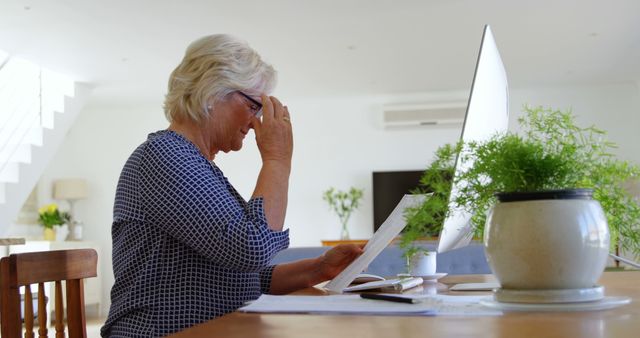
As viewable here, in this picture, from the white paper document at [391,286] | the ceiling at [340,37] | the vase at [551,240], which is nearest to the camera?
the vase at [551,240]

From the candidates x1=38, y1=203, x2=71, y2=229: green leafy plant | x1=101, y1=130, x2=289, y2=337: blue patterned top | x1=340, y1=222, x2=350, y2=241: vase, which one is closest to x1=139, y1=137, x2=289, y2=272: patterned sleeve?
x1=101, y1=130, x2=289, y2=337: blue patterned top

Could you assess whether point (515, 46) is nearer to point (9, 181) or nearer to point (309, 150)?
point (309, 150)

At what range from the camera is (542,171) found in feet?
3.01

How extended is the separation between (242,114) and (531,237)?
3.04 feet

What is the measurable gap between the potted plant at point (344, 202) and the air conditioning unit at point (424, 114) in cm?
87

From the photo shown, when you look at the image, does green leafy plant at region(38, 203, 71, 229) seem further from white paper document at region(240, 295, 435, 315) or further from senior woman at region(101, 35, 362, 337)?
white paper document at region(240, 295, 435, 315)

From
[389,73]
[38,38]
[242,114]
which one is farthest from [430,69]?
[242,114]

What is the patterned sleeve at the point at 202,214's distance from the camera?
1.20 meters

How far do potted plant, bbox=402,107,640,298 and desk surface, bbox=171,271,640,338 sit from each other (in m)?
0.08

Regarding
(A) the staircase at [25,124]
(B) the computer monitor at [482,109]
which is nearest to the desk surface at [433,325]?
(B) the computer monitor at [482,109]

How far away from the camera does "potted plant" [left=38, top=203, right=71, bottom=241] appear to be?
8039 mm

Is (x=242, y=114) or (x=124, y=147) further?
(x=124, y=147)

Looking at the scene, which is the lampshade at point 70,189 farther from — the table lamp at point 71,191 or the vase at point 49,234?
the vase at point 49,234

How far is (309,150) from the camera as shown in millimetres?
8508
